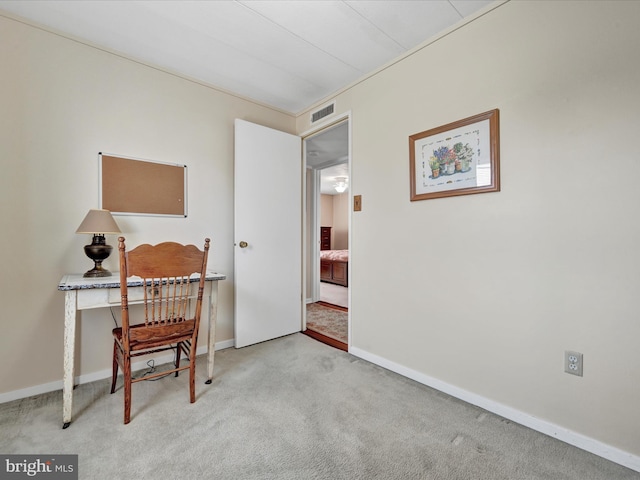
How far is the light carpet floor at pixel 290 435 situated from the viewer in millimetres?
1302

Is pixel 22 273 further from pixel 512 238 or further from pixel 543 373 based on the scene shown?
pixel 543 373

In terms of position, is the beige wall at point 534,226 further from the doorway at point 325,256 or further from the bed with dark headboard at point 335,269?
the bed with dark headboard at point 335,269

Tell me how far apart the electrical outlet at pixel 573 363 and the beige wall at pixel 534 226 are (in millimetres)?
31

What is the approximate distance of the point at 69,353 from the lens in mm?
1622

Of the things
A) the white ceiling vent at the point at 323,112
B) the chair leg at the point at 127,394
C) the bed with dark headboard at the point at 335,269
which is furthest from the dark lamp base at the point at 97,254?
the bed with dark headboard at the point at 335,269

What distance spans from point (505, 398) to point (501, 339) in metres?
0.35

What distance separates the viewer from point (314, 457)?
1.38m

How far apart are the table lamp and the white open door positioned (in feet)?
3.30

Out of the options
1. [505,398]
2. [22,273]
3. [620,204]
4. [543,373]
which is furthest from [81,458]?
[620,204]

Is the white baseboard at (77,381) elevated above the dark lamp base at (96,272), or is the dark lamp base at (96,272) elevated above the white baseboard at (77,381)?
the dark lamp base at (96,272)

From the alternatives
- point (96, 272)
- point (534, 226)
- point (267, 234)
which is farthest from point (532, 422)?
point (96, 272)

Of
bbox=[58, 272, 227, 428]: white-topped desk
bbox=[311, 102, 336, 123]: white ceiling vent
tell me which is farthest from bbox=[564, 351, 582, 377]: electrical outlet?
bbox=[311, 102, 336, 123]: white ceiling vent

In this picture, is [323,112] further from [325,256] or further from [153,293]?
[325,256]

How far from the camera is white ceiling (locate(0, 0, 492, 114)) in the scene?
1.77 m
